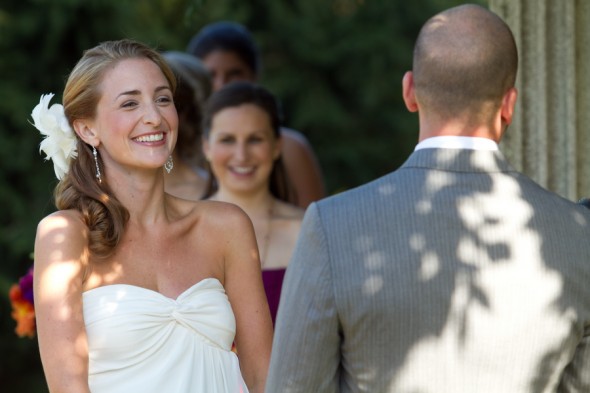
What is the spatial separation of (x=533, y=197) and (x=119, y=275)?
147cm

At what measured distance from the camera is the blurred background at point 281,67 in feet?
34.0

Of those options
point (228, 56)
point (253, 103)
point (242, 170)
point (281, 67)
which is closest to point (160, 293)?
point (242, 170)

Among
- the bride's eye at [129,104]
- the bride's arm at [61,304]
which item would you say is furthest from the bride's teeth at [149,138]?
the bride's arm at [61,304]

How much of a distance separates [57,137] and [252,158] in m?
1.78

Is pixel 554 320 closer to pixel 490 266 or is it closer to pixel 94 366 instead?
pixel 490 266

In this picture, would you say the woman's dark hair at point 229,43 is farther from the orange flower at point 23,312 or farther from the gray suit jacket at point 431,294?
the gray suit jacket at point 431,294

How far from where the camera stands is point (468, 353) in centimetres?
299

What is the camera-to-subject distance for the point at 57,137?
13.5 feet

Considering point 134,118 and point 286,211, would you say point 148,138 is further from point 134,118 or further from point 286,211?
point 286,211

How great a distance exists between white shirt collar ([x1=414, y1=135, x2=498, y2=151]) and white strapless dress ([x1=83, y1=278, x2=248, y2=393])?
1.18 metres

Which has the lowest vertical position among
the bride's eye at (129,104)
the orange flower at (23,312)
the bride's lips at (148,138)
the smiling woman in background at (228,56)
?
the orange flower at (23,312)

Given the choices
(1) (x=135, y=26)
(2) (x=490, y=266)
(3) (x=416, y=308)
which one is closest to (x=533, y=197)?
(2) (x=490, y=266)

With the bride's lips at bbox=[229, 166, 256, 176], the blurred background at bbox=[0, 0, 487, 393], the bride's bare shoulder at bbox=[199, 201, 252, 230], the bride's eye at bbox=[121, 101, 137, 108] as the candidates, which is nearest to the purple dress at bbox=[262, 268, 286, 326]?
the bride's lips at bbox=[229, 166, 256, 176]

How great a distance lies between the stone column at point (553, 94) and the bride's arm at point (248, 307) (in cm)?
115
